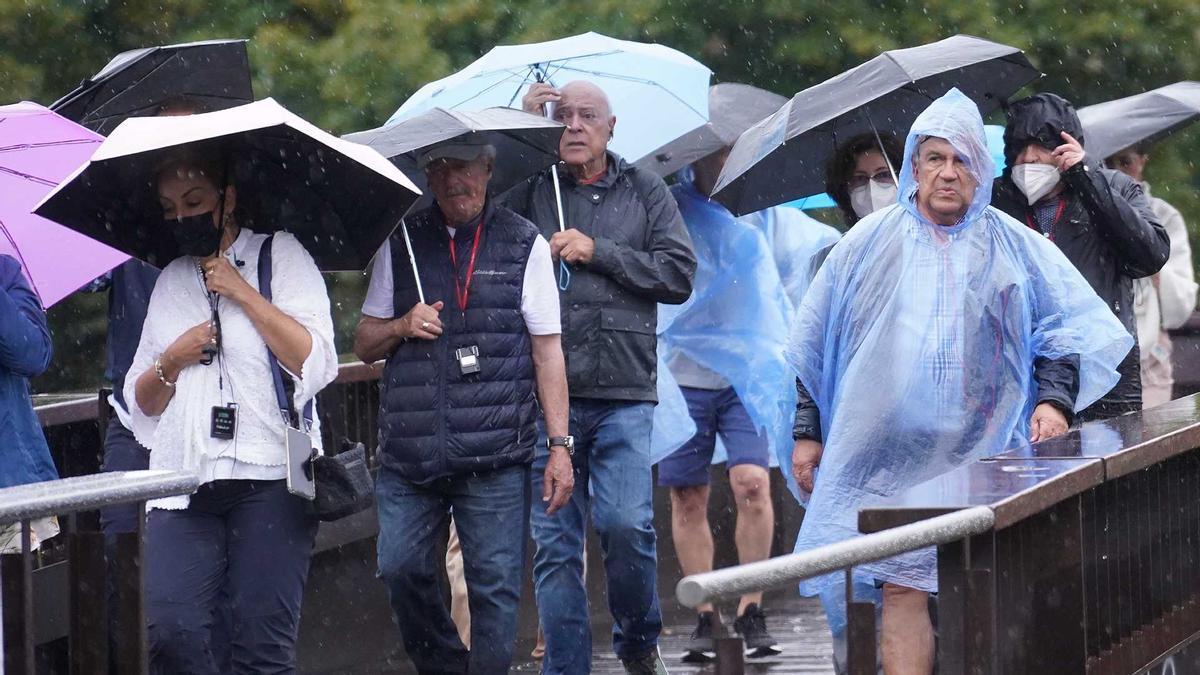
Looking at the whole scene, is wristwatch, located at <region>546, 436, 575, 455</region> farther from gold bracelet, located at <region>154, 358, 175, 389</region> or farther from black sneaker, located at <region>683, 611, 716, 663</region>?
black sneaker, located at <region>683, 611, 716, 663</region>

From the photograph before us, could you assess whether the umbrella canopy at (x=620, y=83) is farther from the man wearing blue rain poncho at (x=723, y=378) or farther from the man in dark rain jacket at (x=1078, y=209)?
the man in dark rain jacket at (x=1078, y=209)

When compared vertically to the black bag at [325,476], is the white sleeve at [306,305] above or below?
above

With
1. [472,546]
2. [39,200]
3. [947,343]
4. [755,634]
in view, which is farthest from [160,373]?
[755,634]

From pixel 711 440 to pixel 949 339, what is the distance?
128 inches

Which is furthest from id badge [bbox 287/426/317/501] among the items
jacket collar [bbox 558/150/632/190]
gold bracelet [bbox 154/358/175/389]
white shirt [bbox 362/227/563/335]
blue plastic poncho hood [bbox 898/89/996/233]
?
jacket collar [bbox 558/150/632/190]

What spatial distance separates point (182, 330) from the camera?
18.4ft

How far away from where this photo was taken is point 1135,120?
31.0 ft

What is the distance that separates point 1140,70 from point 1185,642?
9.54 m

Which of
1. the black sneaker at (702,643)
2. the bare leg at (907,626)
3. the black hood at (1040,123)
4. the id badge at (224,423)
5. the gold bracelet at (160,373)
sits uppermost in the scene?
the black hood at (1040,123)

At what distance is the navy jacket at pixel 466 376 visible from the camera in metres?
6.36

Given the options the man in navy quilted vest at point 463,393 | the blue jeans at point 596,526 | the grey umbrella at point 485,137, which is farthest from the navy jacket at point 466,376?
the blue jeans at point 596,526

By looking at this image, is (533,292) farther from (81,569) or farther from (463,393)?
(81,569)

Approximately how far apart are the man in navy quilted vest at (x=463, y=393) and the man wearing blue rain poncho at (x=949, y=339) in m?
1.07

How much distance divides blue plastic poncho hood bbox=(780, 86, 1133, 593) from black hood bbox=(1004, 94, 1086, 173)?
112 centimetres
